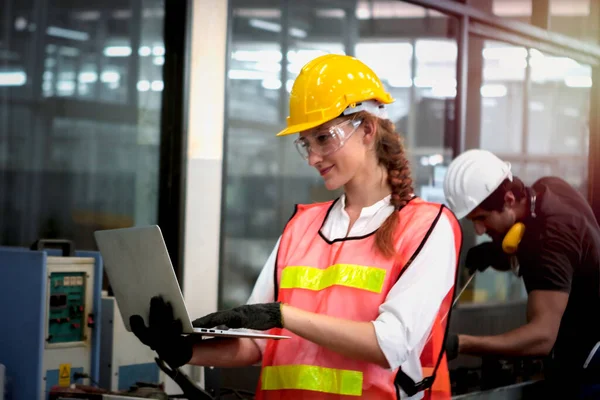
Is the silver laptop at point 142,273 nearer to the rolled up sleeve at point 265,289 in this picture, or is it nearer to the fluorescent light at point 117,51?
the rolled up sleeve at point 265,289

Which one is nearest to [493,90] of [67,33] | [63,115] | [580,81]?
[580,81]

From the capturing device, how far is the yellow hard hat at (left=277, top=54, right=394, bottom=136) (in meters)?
1.87

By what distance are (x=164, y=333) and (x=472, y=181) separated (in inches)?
74.1

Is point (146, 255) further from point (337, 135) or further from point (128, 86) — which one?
point (128, 86)

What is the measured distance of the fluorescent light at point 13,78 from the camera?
5.96 meters

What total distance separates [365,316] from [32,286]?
107cm

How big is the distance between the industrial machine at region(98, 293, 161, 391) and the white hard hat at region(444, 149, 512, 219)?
1.38m

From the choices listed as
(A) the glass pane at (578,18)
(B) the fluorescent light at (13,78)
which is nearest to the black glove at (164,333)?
(A) the glass pane at (578,18)

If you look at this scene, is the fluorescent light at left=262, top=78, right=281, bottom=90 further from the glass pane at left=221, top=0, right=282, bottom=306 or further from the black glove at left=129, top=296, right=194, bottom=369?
the black glove at left=129, top=296, right=194, bottom=369

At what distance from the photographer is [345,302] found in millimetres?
1758

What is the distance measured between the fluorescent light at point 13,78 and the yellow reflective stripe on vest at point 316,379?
4.76 metres

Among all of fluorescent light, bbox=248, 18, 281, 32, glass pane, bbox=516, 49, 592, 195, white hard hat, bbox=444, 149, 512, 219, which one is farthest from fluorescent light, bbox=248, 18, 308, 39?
white hard hat, bbox=444, 149, 512, 219

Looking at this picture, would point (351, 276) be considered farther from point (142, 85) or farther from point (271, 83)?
point (271, 83)

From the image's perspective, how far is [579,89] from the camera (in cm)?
537
